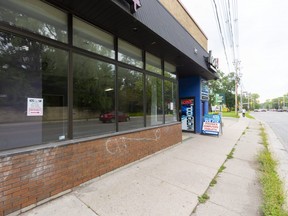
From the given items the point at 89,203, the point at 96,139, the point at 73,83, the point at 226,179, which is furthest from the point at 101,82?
the point at 226,179

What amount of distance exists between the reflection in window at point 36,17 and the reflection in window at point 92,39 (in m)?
0.29

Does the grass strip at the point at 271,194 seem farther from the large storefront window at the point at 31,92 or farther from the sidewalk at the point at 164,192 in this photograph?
the large storefront window at the point at 31,92

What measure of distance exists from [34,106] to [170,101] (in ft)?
18.8

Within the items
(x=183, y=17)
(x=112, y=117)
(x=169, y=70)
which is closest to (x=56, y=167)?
(x=112, y=117)

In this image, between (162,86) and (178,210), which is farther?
(162,86)

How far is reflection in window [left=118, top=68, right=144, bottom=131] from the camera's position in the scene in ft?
17.0

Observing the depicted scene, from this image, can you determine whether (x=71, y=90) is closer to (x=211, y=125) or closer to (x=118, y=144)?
(x=118, y=144)

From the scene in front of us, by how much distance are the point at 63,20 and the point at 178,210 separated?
166 inches

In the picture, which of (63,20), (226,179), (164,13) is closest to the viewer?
(63,20)

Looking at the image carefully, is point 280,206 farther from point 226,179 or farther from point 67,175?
point 67,175

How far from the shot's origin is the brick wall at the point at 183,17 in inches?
285

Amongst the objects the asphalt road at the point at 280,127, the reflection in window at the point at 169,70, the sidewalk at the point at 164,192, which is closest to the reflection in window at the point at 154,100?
the reflection in window at the point at 169,70

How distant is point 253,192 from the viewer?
3834 mm

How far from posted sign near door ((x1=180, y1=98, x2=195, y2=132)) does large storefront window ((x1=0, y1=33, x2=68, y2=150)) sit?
8745mm
